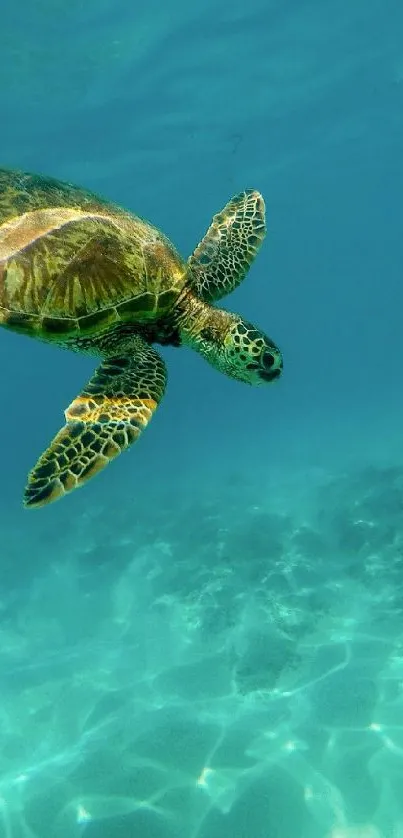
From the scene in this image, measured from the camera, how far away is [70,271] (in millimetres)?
5676

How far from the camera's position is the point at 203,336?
21.2 feet

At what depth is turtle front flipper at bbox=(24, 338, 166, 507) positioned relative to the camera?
4.79 meters

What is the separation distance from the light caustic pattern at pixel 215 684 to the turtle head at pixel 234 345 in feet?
21.1

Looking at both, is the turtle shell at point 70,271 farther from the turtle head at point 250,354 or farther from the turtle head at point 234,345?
the turtle head at point 250,354

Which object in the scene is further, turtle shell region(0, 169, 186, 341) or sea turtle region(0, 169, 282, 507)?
turtle shell region(0, 169, 186, 341)

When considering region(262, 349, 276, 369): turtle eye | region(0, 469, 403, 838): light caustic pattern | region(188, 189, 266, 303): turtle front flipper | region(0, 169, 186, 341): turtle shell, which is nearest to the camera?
region(0, 169, 186, 341): turtle shell

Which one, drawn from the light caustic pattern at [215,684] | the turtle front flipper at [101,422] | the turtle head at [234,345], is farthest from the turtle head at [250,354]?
the light caustic pattern at [215,684]

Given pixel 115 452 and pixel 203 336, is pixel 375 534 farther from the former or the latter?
pixel 115 452

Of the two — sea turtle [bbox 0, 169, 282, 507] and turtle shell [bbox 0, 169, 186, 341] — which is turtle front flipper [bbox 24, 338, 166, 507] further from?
turtle shell [bbox 0, 169, 186, 341]

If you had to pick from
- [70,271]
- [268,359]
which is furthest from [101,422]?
[268,359]

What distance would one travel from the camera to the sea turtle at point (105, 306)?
17.9ft

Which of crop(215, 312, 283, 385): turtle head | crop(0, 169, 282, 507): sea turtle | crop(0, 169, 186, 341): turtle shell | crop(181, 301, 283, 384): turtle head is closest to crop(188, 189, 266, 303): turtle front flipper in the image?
crop(0, 169, 282, 507): sea turtle

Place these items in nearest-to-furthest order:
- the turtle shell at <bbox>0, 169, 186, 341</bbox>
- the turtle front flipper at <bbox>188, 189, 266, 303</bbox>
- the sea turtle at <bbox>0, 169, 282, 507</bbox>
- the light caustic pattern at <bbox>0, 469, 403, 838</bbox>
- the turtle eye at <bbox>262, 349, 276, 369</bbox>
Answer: the sea turtle at <bbox>0, 169, 282, 507</bbox> < the turtle shell at <bbox>0, 169, 186, 341</bbox> < the turtle eye at <bbox>262, 349, 276, 369</bbox> < the turtle front flipper at <bbox>188, 189, 266, 303</bbox> < the light caustic pattern at <bbox>0, 469, 403, 838</bbox>

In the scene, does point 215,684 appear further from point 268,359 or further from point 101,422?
point 101,422
